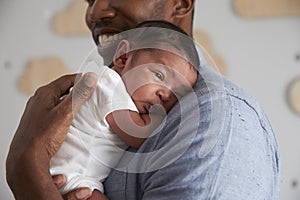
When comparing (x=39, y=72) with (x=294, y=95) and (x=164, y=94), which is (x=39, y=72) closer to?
(x=294, y=95)

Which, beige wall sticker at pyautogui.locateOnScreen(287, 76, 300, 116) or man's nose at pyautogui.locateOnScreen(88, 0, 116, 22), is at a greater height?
man's nose at pyautogui.locateOnScreen(88, 0, 116, 22)

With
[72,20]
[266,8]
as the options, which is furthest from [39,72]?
[266,8]

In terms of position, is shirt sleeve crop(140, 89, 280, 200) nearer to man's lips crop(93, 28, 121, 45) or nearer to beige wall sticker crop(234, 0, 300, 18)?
man's lips crop(93, 28, 121, 45)

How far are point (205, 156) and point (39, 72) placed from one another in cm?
133

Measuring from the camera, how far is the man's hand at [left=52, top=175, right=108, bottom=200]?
691 mm

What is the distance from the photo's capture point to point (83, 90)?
730 millimetres

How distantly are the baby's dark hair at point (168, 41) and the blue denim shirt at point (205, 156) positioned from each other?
0.04 meters

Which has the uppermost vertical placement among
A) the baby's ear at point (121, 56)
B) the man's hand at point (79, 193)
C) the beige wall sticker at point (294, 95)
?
the baby's ear at point (121, 56)

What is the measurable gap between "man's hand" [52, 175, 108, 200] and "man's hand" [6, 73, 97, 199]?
0.02 meters

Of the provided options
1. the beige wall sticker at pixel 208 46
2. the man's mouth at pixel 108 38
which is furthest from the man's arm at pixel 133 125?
the beige wall sticker at pixel 208 46

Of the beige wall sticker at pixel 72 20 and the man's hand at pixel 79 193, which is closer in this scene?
the man's hand at pixel 79 193

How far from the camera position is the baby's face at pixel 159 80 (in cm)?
72

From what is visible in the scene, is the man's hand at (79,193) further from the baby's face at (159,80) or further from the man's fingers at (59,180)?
the baby's face at (159,80)

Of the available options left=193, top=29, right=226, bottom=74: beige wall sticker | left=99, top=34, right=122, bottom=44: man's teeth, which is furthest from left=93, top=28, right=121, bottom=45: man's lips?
left=193, top=29, right=226, bottom=74: beige wall sticker
